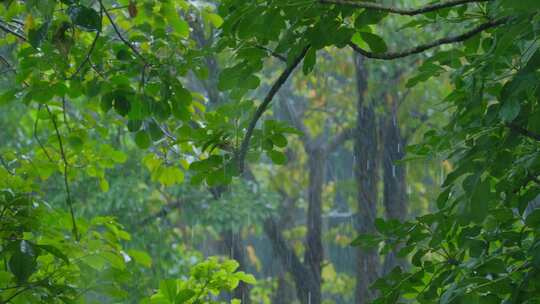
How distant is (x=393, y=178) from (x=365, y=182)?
1.00 feet

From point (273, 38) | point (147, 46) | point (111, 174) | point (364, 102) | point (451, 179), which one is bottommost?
point (451, 179)

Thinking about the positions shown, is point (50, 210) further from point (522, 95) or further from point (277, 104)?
point (277, 104)

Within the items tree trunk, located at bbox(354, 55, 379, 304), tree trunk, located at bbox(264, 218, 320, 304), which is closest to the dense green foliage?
tree trunk, located at bbox(354, 55, 379, 304)

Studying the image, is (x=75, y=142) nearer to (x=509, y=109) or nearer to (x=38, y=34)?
(x=38, y=34)

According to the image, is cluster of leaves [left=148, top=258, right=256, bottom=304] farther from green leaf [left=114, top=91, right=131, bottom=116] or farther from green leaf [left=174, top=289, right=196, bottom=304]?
green leaf [left=114, top=91, right=131, bottom=116]

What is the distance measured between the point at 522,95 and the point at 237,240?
675 cm

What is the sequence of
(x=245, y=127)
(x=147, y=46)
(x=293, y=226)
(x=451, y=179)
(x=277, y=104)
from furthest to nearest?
(x=293, y=226)
(x=277, y=104)
(x=147, y=46)
(x=245, y=127)
(x=451, y=179)

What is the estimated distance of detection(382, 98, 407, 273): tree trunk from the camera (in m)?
7.38

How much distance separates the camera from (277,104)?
27.8ft

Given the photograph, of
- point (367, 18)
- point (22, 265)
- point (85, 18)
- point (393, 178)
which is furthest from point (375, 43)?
point (393, 178)

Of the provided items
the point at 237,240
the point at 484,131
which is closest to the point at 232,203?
the point at 237,240

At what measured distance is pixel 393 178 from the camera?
7.60 metres

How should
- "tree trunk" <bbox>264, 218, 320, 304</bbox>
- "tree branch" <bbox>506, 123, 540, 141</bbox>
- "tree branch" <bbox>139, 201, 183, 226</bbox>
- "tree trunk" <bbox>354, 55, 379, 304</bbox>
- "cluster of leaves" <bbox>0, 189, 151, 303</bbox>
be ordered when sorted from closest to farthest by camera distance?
"tree branch" <bbox>506, 123, 540, 141</bbox>, "cluster of leaves" <bbox>0, 189, 151, 303</bbox>, "tree trunk" <bbox>354, 55, 379, 304</bbox>, "tree branch" <bbox>139, 201, 183, 226</bbox>, "tree trunk" <bbox>264, 218, 320, 304</bbox>

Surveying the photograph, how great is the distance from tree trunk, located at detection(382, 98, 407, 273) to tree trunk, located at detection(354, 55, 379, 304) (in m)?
0.11
